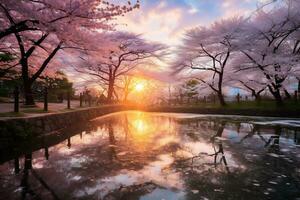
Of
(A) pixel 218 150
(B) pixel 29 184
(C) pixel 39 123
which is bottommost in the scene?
(B) pixel 29 184

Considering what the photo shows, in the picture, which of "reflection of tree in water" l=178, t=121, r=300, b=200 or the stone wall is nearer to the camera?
"reflection of tree in water" l=178, t=121, r=300, b=200

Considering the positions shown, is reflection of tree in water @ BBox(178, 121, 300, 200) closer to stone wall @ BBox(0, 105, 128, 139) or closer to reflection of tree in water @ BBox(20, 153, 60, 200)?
reflection of tree in water @ BBox(20, 153, 60, 200)

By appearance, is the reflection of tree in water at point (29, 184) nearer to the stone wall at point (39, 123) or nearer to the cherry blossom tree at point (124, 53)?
the stone wall at point (39, 123)

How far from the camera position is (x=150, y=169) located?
6523 millimetres

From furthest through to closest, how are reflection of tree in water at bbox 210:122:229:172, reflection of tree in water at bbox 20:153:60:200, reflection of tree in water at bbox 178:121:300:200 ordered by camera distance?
reflection of tree in water at bbox 210:122:229:172
reflection of tree in water at bbox 178:121:300:200
reflection of tree in water at bbox 20:153:60:200

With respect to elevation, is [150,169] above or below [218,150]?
below

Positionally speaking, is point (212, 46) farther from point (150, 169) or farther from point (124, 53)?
point (150, 169)

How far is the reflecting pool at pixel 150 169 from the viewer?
496 centimetres

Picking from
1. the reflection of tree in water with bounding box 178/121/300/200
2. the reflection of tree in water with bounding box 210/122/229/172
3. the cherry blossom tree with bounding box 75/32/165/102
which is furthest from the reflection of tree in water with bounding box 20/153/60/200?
the cherry blossom tree with bounding box 75/32/165/102

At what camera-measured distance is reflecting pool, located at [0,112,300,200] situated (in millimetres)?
4961

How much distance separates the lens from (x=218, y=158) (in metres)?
7.65

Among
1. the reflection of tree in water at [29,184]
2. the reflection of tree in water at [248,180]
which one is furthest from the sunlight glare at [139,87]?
the reflection of tree in water at [29,184]

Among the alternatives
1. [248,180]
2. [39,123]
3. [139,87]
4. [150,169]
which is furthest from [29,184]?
[139,87]

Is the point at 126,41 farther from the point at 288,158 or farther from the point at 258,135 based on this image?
the point at 288,158
